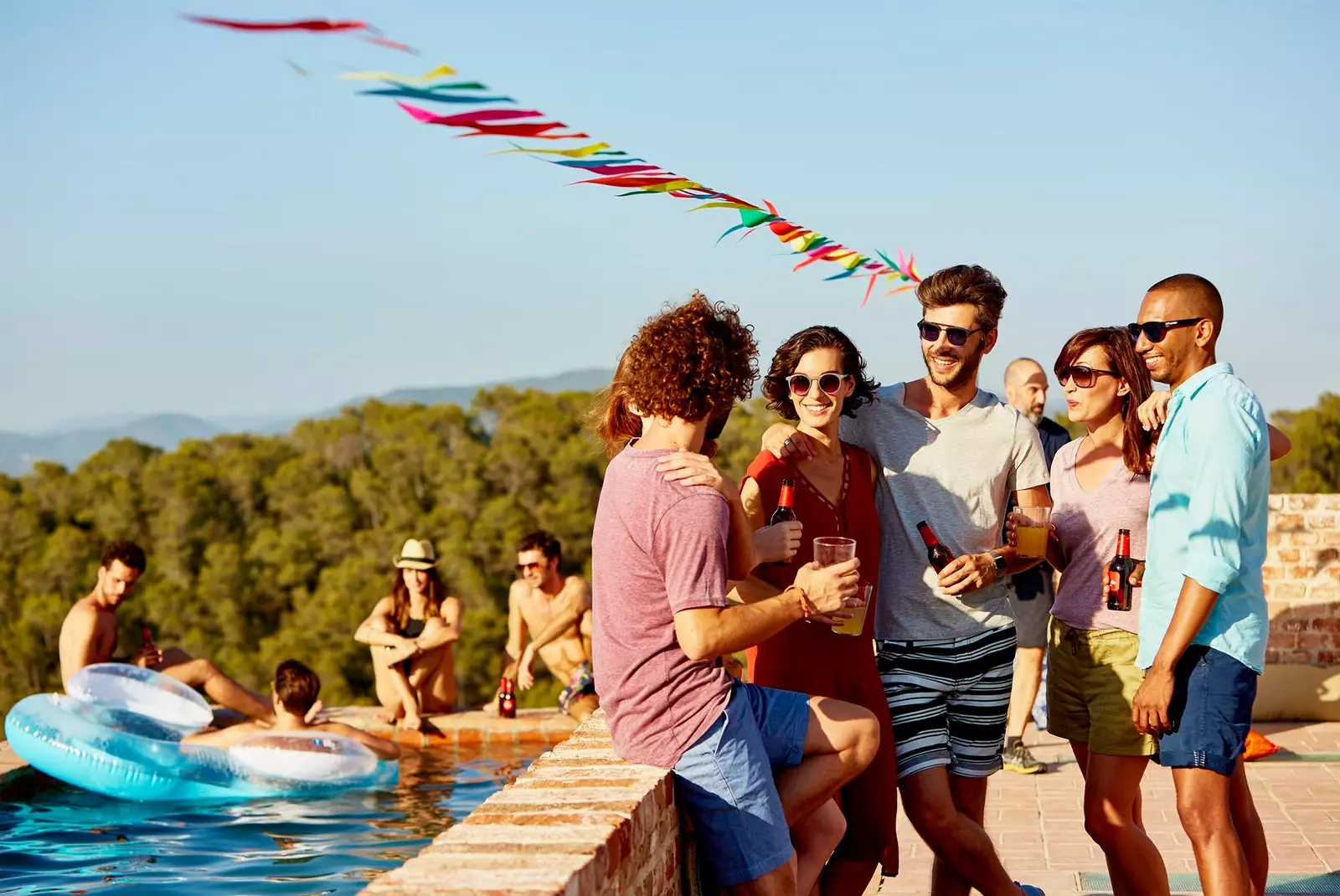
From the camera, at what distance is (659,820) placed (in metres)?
3.10

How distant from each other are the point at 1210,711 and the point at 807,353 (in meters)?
1.43

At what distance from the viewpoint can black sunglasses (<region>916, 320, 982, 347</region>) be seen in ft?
13.3

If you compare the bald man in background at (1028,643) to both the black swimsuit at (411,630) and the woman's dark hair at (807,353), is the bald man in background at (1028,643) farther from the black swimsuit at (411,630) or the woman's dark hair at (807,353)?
the black swimsuit at (411,630)

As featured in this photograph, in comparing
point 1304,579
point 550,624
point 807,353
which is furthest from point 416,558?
point 807,353

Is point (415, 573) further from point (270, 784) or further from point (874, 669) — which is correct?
point (874, 669)

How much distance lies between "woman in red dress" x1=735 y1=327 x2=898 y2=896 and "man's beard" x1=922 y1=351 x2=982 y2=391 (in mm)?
297

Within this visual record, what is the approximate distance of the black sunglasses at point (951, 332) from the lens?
4.06 m

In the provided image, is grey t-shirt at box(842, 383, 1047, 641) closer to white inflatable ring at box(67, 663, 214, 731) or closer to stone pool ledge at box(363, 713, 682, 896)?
stone pool ledge at box(363, 713, 682, 896)

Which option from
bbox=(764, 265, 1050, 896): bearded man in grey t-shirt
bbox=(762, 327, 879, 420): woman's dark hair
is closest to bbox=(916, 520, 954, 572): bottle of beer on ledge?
bbox=(764, 265, 1050, 896): bearded man in grey t-shirt

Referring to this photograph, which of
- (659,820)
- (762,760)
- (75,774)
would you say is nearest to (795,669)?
(762,760)

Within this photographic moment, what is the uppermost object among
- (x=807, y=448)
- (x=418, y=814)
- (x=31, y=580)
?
(x=807, y=448)

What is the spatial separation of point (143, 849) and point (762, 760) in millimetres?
5261

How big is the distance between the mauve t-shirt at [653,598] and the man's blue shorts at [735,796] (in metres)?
0.04

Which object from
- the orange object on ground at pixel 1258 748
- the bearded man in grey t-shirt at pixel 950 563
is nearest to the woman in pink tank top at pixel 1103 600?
the bearded man in grey t-shirt at pixel 950 563
